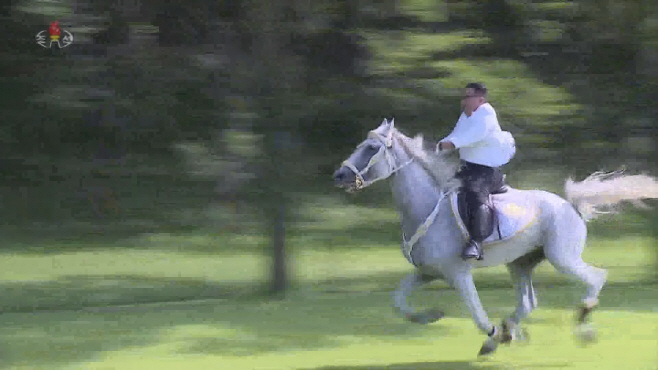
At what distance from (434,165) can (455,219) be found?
1.67 ft

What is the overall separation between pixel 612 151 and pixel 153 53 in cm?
632

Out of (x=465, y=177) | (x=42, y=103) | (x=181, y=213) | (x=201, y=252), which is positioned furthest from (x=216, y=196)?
(x=465, y=177)

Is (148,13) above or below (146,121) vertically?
above

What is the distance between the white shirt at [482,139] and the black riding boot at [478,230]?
43cm

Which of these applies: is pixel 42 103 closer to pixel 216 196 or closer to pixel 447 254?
pixel 216 196

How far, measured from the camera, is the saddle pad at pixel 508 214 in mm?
8242

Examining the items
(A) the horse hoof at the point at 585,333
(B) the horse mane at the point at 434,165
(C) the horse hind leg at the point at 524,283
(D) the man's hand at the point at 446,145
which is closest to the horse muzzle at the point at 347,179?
(B) the horse mane at the point at 434,165

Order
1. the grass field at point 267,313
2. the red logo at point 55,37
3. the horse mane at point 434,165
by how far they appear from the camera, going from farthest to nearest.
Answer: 1. the red logo at point 55,37
2. the grass field at point 267,313
3. the horse mane at point 434,165

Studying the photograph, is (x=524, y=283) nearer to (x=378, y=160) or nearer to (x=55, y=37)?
(x=378, y=160)

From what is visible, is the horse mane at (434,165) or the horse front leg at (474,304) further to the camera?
the horse mane at (434,165)

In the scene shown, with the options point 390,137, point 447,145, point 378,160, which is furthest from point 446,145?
point 378,160

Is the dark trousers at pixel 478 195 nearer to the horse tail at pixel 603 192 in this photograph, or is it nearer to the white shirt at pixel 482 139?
the white shirt at pixel 482 139

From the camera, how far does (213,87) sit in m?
12.1

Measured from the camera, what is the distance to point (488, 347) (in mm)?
8438
